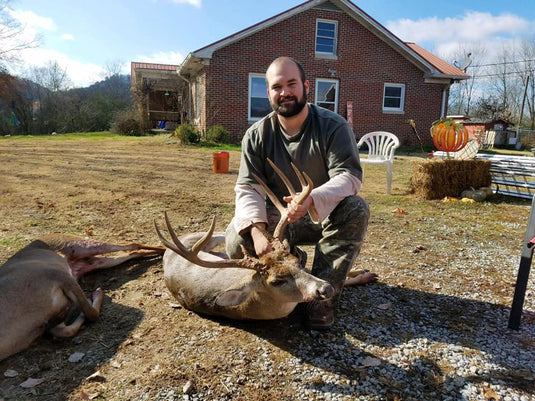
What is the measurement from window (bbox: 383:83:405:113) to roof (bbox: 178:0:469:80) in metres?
1.13

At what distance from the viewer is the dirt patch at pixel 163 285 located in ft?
7.82

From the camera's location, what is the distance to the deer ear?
2664 millimetres

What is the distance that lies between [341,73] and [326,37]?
145cm

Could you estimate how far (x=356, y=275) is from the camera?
3.57 meters

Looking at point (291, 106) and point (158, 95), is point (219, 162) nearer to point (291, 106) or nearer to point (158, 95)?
point (291, 106)

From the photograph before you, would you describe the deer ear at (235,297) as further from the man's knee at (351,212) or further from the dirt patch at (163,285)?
the man's knee at (351,212)

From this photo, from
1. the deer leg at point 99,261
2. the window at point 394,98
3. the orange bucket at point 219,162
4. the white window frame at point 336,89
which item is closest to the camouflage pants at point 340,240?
the deer leg at point 99,261

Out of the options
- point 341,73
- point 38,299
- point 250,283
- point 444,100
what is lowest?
point 38,299

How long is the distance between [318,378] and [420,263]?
2121mm

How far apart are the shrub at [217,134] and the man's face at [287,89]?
1178cm

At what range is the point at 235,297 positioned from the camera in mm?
2689

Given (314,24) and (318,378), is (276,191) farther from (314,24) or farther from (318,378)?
(314,24)

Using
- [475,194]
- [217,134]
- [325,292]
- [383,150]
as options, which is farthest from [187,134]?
[325,292]

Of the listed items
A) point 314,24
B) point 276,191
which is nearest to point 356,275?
point 276,191
